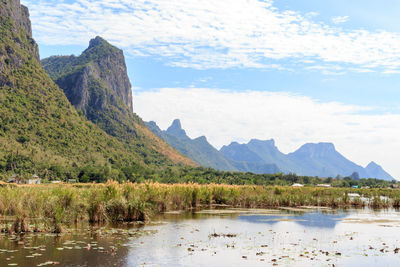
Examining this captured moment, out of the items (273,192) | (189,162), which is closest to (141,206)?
(273,192)

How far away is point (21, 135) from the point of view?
88.6 metres

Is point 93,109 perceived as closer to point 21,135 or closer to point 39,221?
point 21,135

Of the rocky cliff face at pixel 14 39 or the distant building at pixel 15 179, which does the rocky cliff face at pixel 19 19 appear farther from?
the distant building at pixel 15 179

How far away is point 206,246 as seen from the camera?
57.7ft

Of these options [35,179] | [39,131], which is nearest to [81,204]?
[35,179]

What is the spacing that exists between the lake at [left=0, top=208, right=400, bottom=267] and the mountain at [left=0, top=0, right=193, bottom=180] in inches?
2473

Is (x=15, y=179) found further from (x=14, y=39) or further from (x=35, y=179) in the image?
(x=14, y=39)

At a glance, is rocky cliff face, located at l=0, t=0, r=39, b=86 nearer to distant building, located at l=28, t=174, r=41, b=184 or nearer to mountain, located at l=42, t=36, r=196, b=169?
mountain, located at l=42, t=36, r=196, b=169

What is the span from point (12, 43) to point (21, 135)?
145 feet

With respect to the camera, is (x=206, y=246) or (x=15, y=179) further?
(x=15, y=179)

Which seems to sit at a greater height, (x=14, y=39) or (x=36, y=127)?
(x=14, y=39)

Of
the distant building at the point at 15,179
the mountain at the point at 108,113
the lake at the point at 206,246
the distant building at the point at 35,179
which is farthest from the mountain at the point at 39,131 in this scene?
the lake at the point at 206,246

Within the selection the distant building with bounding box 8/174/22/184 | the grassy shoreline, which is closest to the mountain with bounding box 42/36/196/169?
the distant building with bounding box 8/174/22/184

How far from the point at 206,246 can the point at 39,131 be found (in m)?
84.4
